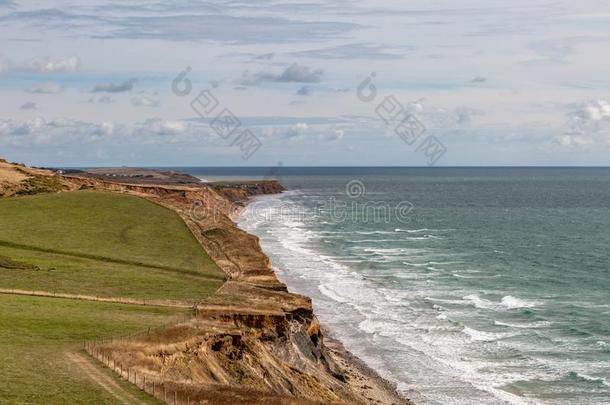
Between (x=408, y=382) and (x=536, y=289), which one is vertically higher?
(x=536, y=289)

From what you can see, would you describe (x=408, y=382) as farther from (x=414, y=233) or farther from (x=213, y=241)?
(x=414, y=233)

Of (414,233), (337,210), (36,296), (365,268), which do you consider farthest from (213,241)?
(337,210)

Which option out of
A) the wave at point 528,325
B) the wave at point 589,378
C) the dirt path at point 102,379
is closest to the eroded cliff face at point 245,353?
the dirt path at point 102,379

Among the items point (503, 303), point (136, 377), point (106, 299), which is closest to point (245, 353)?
point (136, 377)

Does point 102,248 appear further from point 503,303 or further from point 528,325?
point 528,325

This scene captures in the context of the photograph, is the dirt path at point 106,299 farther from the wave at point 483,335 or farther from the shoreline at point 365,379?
the wave at point 483,335

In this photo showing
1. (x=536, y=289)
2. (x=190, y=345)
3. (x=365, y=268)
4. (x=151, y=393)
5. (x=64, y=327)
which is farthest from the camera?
(x=365, y=268)

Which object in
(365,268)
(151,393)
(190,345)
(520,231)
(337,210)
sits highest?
(337,210)

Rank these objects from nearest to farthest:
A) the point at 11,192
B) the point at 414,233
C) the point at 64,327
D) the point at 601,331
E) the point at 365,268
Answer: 1. the point at 64,327
2. the point at 601,331
3. the point at 365,268
4. the point at 11,192
5. the point at 414,233

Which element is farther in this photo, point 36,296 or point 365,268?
point 365,268
